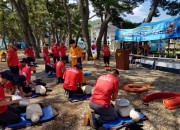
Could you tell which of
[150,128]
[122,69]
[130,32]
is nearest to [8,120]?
[150,128]

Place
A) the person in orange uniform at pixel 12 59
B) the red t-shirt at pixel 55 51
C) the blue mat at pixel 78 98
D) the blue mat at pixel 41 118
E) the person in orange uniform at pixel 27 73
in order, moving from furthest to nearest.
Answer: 1. the red t-shirt at pixel 55 51
2. the person in orange uniform at pixel 12 59
3. the person in orange uniform at pixel 27 73
4. the blue mat at pixel 78 98
5. the blue mat at pixel 41 118

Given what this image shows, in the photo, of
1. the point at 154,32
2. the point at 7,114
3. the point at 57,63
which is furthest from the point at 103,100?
the point at 154,32

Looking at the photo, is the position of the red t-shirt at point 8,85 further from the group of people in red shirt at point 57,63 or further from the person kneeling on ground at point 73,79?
the group of people in red shirt at point 57,63

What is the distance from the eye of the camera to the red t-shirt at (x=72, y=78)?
7.71 meters

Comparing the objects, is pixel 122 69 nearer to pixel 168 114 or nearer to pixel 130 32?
pixel 130 32

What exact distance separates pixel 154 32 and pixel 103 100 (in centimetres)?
1124

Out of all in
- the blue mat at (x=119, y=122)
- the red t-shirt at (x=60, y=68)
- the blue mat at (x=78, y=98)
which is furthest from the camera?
the red t-shirt at (x=60, y=68)

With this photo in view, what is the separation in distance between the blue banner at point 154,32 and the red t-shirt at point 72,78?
8.13 meters

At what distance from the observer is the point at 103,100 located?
220 inches

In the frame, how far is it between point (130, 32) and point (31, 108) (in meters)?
13.8

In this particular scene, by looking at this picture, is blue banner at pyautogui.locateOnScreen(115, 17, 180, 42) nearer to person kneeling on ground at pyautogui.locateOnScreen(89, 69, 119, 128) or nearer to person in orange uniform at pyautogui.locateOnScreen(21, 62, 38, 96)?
person in orange uniform at pyautogui.locateOnScreen(21, 62, 38, 96)

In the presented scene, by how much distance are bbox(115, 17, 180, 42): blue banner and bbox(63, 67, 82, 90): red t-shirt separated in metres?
8.13

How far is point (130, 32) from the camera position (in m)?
18.6

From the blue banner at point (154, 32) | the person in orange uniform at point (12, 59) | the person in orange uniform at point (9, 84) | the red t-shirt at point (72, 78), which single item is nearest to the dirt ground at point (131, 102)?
the red t-shirt at point (72, 78)
